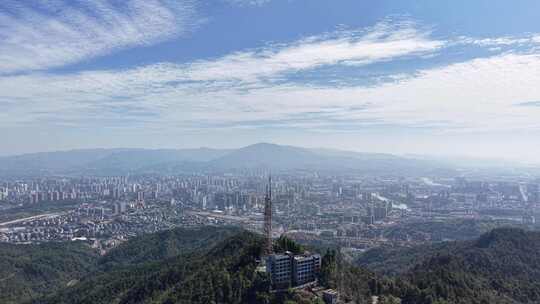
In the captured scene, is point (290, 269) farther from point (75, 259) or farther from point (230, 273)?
point (75, 259)

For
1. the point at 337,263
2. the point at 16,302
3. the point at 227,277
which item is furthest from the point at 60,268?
the point at 337,263

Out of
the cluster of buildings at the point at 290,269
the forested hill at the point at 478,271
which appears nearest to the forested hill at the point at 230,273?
the forested hill at the point at 478,271

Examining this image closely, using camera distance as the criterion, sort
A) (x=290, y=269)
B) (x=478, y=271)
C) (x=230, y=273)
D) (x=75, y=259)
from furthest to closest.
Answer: (x=75, y=259) < (x=478, y=271) < (x=230, y=273) < (x=290, y=269)

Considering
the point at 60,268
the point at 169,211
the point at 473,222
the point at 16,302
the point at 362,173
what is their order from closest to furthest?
the point at 16,302 < the point at 60,268 < the point at 473,222 < the point at 169,211 < the point at 362,173

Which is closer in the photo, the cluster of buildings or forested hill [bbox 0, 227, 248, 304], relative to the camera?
the cluster of buildings

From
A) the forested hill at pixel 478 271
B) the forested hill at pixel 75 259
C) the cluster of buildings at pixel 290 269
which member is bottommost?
the forested hill at pixel 75 259

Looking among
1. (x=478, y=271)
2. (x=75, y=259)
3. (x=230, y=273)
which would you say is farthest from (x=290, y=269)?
(x=75, y=259)

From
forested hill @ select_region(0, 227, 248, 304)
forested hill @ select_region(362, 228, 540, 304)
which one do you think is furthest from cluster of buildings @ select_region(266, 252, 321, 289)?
forested hill @ select_region(0, 227, 248, 304)

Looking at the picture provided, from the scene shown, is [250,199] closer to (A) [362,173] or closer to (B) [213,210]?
(B) [213,210]

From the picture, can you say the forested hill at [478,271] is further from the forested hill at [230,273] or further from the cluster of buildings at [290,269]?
the cluster of buildings at [290,269]

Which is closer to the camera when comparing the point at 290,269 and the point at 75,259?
the point at 290,269

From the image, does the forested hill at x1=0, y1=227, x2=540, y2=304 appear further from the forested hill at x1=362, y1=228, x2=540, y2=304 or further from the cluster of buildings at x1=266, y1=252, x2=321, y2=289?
the cluster of buildings at x1=266, y1=252, x2=321, y2=289
